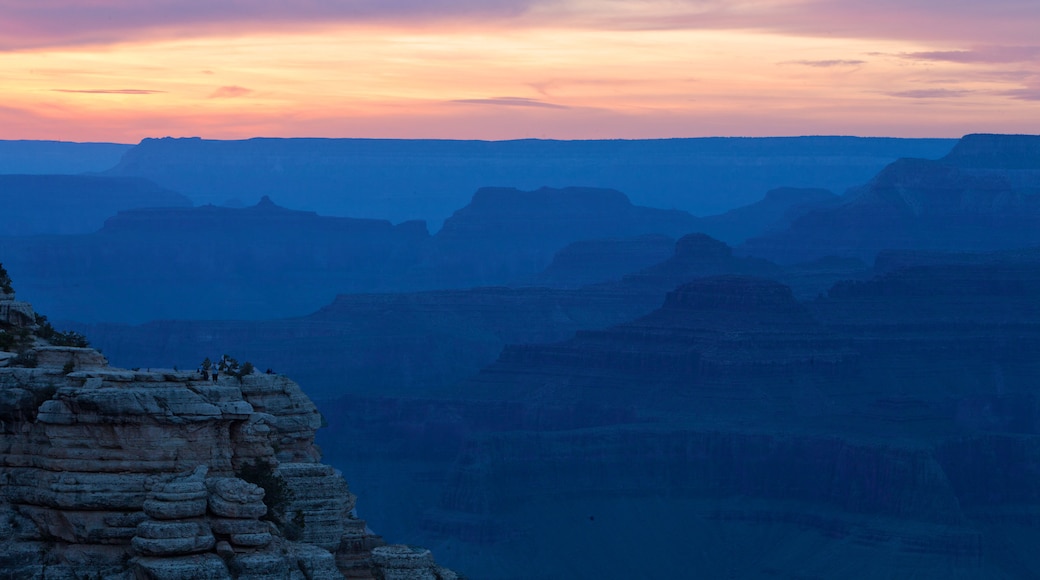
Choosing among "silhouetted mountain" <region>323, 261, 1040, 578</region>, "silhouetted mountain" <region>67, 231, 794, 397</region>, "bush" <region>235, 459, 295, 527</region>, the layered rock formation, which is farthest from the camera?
"silhouetted mountain" <region>67, 231, 794, 397</region>

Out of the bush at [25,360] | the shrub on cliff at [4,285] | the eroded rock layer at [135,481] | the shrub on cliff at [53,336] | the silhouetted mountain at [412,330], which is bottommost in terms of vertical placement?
the eroded rock layer at [135,481]

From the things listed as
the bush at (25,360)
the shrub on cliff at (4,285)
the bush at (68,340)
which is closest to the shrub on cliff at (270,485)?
the bush at (25,360)

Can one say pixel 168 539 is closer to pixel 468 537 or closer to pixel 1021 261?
pixel 468 537

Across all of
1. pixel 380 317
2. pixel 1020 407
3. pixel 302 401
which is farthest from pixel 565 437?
pixel 302 401

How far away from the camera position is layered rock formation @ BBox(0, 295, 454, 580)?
24641 millimetres

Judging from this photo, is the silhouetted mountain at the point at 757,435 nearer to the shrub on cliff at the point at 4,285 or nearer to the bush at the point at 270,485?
the shrub on cliff at the point at 4,285

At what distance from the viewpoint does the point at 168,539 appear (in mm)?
24438

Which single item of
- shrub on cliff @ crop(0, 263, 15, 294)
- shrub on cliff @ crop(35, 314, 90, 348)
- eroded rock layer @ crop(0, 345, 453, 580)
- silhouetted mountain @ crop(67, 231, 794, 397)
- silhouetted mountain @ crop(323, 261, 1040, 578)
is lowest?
eroded rock layer @ crop(0, 345, 453, 580)

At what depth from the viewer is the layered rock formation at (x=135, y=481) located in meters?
24.6

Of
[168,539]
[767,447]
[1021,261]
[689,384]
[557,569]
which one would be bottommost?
[168,539]

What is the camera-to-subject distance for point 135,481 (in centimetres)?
2497

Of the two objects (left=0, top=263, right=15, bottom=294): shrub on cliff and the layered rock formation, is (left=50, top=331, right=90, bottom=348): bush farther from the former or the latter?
the layered rock formation

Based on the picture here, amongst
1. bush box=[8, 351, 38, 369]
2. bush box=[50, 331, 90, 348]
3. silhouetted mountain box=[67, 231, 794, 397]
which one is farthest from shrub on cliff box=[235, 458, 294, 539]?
silhouetted mountain box=[67, 231, 794, 397]

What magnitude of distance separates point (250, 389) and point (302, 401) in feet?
5.46
